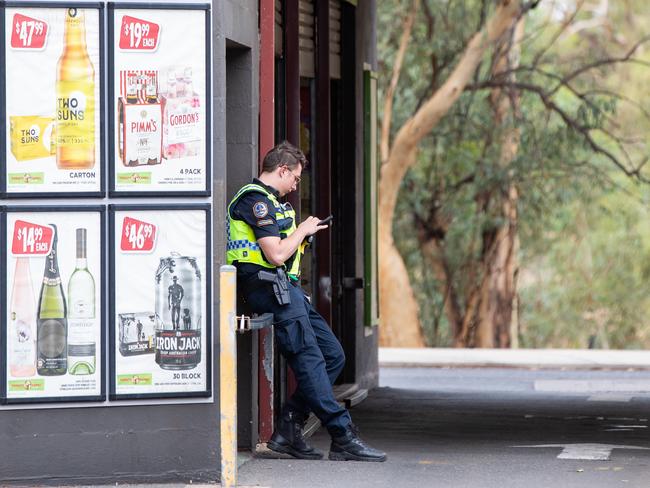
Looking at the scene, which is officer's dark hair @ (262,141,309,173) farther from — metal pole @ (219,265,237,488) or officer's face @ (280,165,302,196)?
metal pole @ (219,265,237,488)

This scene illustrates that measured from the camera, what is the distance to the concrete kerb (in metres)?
20.5

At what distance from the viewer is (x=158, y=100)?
8.41 m

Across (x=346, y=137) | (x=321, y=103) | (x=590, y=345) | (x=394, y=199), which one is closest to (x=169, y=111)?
(x=321, y=103)

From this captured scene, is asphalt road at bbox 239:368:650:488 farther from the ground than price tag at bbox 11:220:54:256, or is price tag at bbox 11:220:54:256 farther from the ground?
price tag at bbox 11:220:54:256

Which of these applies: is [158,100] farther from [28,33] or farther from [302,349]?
[302,349]

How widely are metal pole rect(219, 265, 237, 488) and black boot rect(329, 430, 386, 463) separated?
121 cm

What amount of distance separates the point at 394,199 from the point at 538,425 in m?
16.2

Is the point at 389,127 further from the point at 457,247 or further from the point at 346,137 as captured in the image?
the point at 346,137

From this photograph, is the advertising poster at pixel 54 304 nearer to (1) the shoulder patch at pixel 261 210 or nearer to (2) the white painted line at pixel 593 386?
(1) the shoulder patch at pixel 261 210

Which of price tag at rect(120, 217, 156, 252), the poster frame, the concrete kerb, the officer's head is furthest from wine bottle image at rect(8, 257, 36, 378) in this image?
the concrete kerb

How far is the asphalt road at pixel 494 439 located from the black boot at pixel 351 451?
0.24ft

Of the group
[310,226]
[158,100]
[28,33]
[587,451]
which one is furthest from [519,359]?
[28,33]

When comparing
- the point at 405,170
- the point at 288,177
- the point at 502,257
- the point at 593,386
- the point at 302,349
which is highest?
the point at 405,170

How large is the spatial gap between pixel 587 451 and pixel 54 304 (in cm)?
384
